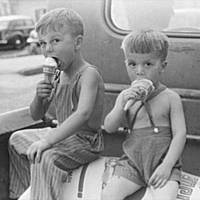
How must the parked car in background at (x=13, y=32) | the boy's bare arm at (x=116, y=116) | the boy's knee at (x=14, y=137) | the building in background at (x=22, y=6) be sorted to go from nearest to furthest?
the boy's bare arm at (x=116, y=116) < the boy's knee at (x=14, y=137) < the parked car in background at (x=13, y=32) < the building in background at (x=22, y=6)

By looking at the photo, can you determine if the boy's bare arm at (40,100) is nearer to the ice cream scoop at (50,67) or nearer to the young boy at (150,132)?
the ice cream scoop at (50,67)

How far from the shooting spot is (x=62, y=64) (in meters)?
2.09

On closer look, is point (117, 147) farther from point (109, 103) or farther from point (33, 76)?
point (33, 76)

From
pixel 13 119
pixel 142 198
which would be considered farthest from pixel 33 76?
pixel 142 198

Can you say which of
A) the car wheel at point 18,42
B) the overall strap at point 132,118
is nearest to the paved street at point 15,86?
the overall strap at point 132,118

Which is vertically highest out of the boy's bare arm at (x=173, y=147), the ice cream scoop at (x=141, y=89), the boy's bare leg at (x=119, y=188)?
the ice cream scoop at (x=141, y=89)

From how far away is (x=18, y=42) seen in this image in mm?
21141

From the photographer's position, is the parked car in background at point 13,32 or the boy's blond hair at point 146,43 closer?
the boy's blond hair at point 146,43

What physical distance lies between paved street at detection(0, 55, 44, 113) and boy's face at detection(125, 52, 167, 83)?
4.96m

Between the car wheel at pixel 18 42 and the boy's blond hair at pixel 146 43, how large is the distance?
19559 mm

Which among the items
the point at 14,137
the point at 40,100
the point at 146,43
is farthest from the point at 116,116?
the point at 14,137

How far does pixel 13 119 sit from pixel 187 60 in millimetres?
964

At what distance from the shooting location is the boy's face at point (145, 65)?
190 cm

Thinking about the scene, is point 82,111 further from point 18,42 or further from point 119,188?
point 18,42
